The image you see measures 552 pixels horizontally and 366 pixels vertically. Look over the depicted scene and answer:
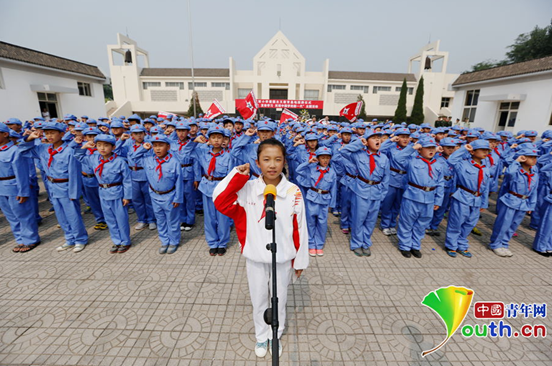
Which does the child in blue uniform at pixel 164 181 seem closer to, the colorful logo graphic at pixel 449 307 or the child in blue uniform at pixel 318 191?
the child in blue uniform at pixel 318 191

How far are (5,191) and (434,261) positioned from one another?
781 cm

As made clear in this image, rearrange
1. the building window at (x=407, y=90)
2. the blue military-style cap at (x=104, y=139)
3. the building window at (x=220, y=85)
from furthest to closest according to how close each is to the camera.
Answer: the building window at (x=220, y=85), the building window at (x=407, y=90), the blue military-style cap at (x=104, y=139)

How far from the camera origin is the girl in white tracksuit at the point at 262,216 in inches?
84.2

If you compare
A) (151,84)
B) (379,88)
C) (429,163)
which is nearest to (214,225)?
(429,163)

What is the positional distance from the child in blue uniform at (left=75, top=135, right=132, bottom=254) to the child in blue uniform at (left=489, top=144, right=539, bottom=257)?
7.11 metres

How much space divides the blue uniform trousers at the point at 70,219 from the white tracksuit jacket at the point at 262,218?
4.14 meters

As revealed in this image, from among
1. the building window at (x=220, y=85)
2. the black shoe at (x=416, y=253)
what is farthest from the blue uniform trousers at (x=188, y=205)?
the building window at (x=220, y=85)

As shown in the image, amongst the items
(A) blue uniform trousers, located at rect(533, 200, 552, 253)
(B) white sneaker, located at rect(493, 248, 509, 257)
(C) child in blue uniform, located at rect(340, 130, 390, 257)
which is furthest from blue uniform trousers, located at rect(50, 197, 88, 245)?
(A) blue uniform trousers, located at rect(533, 200, 552, 253)

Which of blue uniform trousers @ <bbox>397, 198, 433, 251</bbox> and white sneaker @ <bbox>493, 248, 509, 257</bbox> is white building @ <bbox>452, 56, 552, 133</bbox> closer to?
white sneaker @ <bbox>493, 248, 509, 257</bbox>

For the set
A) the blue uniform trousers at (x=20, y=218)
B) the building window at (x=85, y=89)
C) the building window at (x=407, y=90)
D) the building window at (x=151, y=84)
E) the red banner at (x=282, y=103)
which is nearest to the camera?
the blue uniform trousers at (x=20, y=218)

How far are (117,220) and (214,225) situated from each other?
1.77 metres

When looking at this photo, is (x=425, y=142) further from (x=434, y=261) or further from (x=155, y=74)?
(x=155, y=74)

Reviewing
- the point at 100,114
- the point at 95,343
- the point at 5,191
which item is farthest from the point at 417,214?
the point at 100,114

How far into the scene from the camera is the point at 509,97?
1773cm
